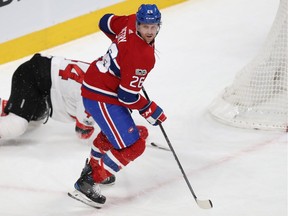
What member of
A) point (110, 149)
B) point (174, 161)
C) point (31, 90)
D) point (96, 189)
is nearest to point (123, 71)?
point (110, 149)

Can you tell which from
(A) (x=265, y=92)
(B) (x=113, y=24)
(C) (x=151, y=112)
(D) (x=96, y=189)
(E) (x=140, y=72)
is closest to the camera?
(E) (x=140, y=72)

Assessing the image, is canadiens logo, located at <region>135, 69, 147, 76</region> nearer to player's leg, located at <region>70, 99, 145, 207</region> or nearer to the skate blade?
player's leg, located at <region>70, 99, 145, 207</region>

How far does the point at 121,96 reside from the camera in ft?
10.4

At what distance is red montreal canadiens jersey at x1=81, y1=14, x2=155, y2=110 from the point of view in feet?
10.2

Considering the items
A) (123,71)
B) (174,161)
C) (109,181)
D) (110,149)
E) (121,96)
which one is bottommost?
(174,161)

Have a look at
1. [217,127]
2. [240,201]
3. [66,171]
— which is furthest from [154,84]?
[240,201]

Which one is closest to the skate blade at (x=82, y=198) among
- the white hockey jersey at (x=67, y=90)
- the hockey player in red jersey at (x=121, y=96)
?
the hockey player in red jersey at (x=121, y=96)

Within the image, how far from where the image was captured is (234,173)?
3643 millimetres

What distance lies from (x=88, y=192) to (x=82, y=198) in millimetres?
53

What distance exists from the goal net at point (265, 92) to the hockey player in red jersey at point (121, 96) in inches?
40.5

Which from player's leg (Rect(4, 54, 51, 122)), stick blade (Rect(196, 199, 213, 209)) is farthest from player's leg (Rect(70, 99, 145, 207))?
player's leg (Rect(4, 54, 51, 122))

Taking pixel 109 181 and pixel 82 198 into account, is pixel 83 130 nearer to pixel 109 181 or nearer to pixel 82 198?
pixel 109 181

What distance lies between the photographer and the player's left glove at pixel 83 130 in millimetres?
3906

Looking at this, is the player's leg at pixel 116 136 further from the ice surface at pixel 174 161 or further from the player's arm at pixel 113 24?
the player's arm at pixel 113 24
